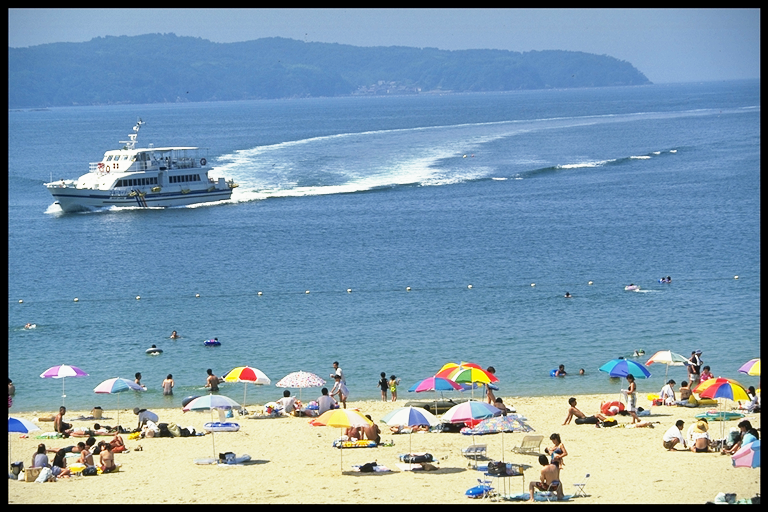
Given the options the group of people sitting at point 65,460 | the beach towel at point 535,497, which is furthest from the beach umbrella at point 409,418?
the group of people sitting at point 65,460

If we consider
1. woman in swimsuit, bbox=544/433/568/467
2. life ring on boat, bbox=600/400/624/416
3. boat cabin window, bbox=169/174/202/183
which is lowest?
woman in swimsuit, bbox=544/433/568/467

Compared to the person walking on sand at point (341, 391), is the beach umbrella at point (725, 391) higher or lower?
higher

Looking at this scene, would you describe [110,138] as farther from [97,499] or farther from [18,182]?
[97,499]

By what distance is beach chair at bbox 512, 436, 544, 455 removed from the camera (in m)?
23.9

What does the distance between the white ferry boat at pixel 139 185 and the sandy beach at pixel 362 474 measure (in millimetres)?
50224

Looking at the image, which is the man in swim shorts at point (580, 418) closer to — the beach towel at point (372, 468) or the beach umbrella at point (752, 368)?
the beach umbrella at point (752, 368)

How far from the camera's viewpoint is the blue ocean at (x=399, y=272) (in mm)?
37469

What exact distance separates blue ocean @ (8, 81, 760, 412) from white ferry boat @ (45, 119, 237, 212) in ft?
3.96

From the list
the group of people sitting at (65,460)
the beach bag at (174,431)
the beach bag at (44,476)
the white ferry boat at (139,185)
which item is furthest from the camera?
the white ferry boat at (139,185)

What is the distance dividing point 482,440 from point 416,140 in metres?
99.6

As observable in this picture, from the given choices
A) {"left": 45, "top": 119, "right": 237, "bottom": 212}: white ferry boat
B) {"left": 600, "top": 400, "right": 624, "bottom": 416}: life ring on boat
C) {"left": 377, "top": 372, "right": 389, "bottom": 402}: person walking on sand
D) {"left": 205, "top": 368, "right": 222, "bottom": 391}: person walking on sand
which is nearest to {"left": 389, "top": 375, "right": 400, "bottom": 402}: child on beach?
{"left": 377, "top": 372, "right": 389, "bottom": 402}: person walking on sand

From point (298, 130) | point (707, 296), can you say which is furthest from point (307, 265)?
point (298, 130)

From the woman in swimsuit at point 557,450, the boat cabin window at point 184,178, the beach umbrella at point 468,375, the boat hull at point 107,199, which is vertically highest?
the boat cabin window at point 184,178

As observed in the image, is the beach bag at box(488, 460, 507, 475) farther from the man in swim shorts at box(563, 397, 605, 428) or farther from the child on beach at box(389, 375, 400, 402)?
the child on beach at box(389, 375, 400, 402)
